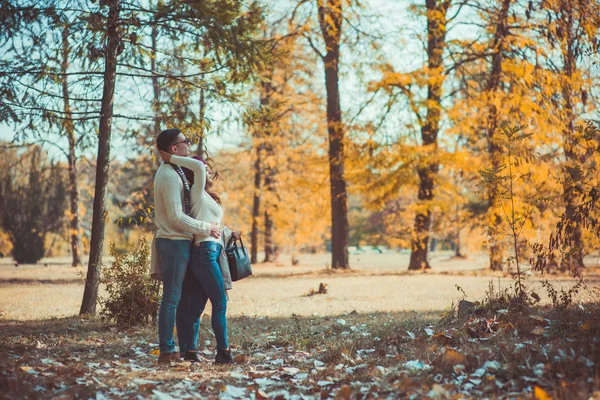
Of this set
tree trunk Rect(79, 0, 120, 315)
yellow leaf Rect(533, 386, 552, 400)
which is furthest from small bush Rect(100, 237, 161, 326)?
yellow leaf Rect(533, 386, 552, 400)

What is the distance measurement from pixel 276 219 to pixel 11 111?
1835cm

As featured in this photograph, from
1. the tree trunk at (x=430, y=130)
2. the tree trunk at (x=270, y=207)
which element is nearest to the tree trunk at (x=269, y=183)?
the tree trunk at (x=270, y=207)

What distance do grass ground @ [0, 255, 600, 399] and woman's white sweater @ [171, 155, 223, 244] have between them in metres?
1.11

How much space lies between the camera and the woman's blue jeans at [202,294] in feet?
15.3

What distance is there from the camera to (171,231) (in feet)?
15.0

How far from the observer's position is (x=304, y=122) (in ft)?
76.9

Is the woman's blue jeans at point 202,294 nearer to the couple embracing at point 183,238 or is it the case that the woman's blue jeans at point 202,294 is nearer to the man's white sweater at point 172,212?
the couple embracing at point 183,238

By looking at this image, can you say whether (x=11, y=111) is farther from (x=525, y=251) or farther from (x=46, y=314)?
(x=525, y=251)

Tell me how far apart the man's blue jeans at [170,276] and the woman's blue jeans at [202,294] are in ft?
0.37

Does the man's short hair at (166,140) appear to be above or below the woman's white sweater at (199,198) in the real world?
above

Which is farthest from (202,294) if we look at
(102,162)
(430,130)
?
(430,130)

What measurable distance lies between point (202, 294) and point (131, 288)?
2.20 m

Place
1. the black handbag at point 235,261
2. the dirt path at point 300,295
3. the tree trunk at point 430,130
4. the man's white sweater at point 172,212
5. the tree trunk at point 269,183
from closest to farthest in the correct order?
the man's white sweater at point 172,212 → the black handbag at point 235,261 → the dirt path at point 300,295 → the tree trunk at point 430,130 → the tree trunk at point 269,183

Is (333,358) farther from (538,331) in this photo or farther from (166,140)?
(166,140)
